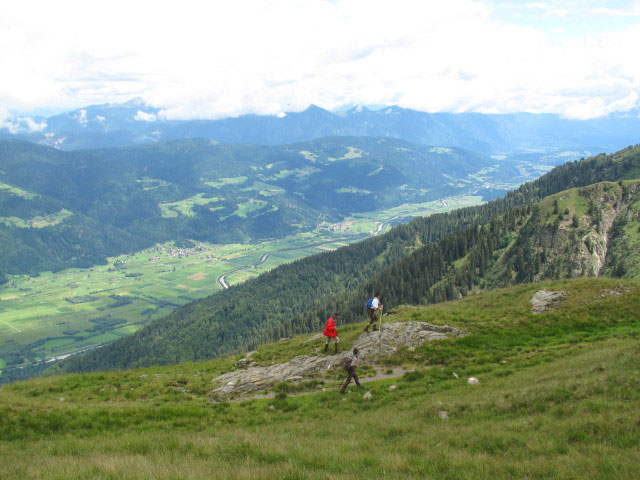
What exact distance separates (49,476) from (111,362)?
626 ft

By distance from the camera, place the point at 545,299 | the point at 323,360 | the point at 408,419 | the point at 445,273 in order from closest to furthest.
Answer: the point at 408,419
the point at 323,360
the point at 545,299
the point at 445,273

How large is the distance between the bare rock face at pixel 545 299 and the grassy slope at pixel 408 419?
1.45 metres

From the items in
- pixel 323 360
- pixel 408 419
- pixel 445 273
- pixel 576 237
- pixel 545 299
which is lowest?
pixel 445 273

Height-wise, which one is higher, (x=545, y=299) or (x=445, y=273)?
(x=545, y=299)

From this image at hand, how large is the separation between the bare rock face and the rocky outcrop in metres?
9.75

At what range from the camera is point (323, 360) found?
1230 inches

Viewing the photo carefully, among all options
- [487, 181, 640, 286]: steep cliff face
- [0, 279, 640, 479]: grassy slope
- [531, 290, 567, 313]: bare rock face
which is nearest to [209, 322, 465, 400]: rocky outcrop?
[0, 279, 640, 479]: grassy slope

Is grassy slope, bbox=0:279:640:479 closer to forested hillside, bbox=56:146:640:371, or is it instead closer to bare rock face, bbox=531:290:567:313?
bare rock face, bbox=531:290:567:313

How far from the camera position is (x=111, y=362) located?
175625mm

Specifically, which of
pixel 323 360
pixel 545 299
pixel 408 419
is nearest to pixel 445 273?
pixel 545 299

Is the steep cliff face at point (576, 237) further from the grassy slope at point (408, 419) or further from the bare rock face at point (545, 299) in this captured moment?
the grassy slope at point (408, 419)

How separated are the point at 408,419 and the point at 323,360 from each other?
13.0 metres

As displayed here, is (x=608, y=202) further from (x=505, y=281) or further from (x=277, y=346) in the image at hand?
(x=277, y=346)

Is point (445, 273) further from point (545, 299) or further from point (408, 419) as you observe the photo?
point (408, 419)
